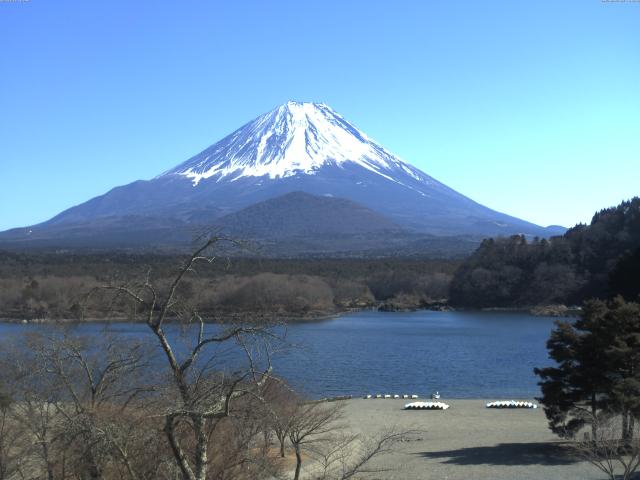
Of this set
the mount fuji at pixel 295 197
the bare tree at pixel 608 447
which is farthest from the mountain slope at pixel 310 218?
the bare tree at pixel 608 447

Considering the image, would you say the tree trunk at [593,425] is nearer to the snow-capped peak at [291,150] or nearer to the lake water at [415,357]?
the lake water at [415,357]

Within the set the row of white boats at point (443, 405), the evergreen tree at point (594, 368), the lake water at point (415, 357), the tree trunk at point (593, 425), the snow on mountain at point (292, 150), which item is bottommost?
the lake water at point (415, 357)

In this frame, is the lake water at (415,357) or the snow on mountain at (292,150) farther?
the snow on mountain at (292,150)

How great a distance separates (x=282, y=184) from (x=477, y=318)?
10108 cm

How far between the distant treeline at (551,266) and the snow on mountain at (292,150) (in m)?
95.2

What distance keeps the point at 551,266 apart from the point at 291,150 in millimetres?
107470

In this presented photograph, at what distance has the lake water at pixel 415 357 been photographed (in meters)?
24.3

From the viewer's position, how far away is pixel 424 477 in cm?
Result: 1251

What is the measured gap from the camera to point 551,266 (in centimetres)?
6028

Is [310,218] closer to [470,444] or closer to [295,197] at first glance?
[295,197]

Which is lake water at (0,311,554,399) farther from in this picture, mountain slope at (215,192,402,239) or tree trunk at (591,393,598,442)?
mountain slope at (215,192,402,239)

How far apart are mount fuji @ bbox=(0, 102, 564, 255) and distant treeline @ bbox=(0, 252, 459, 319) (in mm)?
37675

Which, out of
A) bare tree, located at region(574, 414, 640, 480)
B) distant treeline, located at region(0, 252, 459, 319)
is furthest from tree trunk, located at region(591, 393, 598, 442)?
distant treeline, located at region(0, 252, 459, 319)

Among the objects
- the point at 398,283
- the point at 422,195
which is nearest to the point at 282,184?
the point at 422,195
